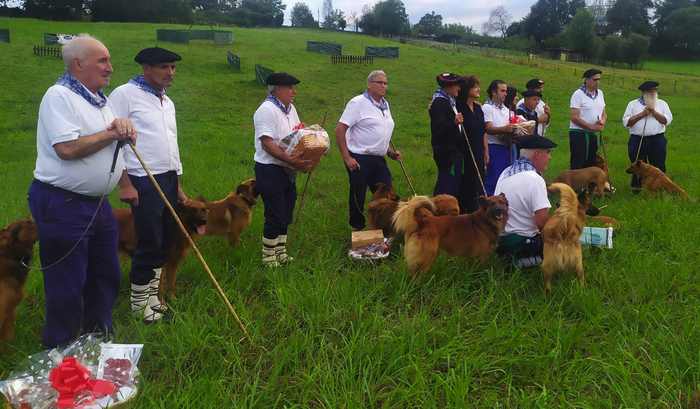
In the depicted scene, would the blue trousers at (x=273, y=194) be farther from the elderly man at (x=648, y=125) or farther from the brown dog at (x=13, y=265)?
the elderly man at (x=648, y=125)

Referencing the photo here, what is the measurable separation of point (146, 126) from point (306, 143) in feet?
5.18

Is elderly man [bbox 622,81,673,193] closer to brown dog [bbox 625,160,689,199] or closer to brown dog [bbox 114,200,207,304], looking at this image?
brown dog [bbox 625,160,689,199]

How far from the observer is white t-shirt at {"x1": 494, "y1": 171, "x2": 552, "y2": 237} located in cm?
423

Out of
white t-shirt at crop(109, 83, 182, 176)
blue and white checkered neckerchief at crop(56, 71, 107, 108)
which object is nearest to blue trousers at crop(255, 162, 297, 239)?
white t-shirt at crop(109, 83, 182, 176)

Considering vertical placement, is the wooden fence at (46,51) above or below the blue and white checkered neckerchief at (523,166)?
above

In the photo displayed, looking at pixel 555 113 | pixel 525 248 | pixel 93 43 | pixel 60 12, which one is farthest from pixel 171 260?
pixel 60 12

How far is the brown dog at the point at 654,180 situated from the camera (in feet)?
23.6

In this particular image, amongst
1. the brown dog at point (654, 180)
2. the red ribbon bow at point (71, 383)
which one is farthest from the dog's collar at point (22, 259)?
the brown dog at point (654, 180)

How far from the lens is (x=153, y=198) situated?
3.70 metres

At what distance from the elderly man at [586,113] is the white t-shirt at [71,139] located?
290 inches

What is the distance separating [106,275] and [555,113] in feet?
67.2

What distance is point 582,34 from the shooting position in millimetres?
65625

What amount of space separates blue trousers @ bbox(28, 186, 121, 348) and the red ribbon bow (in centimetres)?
43

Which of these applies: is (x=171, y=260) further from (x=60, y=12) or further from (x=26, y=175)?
(x=60, y=12)
